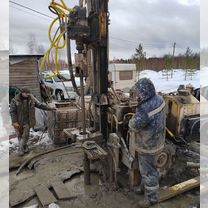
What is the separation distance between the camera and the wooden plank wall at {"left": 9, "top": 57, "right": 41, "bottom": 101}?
375 inches

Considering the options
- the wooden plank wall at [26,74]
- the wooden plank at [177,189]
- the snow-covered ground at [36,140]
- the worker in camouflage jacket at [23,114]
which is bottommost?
the wooden plank at [177,189]

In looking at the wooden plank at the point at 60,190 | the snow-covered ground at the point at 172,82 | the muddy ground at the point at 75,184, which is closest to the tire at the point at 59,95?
the muddy ground at the point at 75,184

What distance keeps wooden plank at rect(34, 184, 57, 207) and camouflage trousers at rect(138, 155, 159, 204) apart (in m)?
1.38

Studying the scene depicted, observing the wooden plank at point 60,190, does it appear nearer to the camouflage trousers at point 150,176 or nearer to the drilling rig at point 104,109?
the drilling rig at point 104,109

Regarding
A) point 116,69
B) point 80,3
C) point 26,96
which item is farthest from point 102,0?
point 116,69

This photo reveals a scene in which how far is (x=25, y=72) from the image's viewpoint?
31.7ft

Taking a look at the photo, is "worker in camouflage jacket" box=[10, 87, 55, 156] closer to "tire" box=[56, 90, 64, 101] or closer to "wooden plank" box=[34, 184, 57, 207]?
"wooden plank" box=[34, 184, 57, 207]

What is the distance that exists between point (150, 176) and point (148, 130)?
0.66 metres

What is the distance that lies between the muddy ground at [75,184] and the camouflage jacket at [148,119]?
35.2 inches

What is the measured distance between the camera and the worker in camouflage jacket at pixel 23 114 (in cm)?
479

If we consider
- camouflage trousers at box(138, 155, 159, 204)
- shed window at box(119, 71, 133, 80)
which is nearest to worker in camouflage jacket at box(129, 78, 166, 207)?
camouflage trousers at box(138, 155, 159, 204)

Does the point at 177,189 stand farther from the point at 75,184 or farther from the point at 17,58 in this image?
the point at 17,58

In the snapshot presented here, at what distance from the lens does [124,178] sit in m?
3.62

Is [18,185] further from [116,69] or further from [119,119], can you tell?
[116,69]
